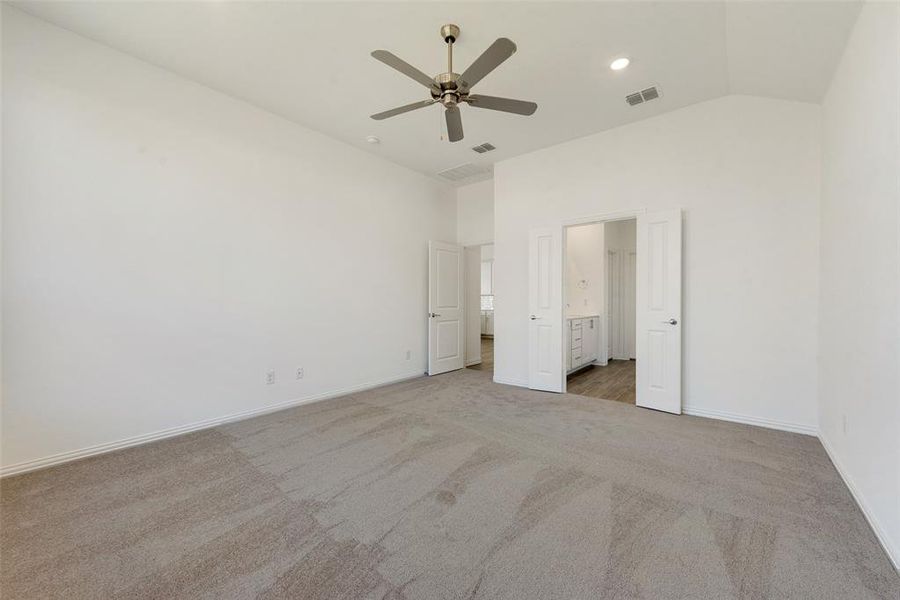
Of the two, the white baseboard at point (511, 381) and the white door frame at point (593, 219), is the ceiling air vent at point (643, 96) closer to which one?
the white door frame at point (593, 219)

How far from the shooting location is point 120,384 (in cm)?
273

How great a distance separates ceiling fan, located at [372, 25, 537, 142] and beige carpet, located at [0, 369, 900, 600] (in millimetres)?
2503

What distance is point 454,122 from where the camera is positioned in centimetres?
252

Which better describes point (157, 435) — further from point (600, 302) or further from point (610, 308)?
point (610, 308)

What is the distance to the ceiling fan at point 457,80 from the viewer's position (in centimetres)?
195

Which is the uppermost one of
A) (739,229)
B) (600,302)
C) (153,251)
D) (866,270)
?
(739,229)

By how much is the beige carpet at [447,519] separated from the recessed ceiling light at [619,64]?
311 cm

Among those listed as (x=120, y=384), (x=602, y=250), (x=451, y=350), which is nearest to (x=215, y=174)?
(x=120, y=384)

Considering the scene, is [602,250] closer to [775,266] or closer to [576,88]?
[775,266]

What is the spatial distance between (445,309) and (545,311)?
5.75ft

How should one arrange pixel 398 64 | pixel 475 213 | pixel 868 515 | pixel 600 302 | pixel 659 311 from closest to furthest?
pixel 868 515 < pixel 398 64 < pixel 659 311 < pixel 475 213 < pixel 600 302

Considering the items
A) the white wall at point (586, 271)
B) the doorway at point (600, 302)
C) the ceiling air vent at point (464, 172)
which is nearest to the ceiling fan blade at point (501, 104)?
the ceiling air vent at point (464, 172)

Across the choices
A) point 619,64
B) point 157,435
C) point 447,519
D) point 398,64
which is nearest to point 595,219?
point 619,64

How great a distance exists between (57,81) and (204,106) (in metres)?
0.92
